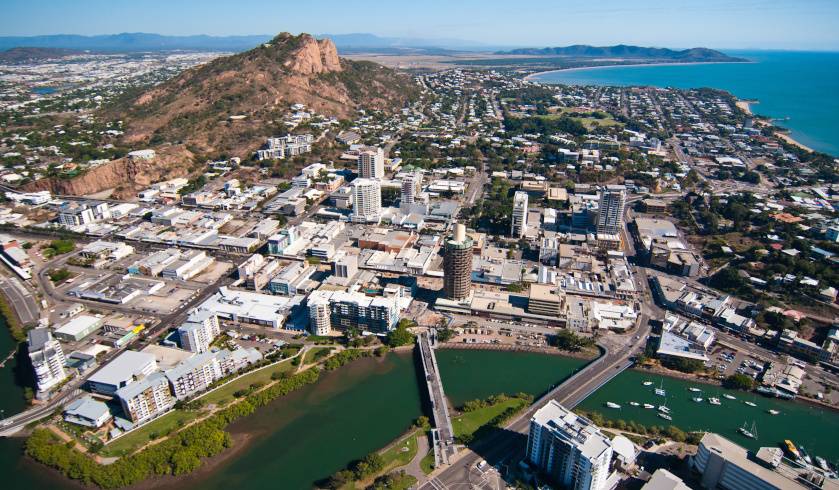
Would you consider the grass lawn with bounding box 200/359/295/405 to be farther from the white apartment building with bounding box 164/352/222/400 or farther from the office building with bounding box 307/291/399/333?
the office building with bounding box 307/291/399/333

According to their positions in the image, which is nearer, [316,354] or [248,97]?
[316,354]

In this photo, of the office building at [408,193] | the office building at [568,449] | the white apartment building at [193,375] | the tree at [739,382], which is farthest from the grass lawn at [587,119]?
the white apartment building at [193,375]

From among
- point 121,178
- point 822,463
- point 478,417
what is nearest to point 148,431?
point 478,417

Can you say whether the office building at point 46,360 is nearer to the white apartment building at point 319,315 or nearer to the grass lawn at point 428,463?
the white apartment building at point 319,315

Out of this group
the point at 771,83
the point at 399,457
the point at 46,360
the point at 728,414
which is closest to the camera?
the point at 399,457

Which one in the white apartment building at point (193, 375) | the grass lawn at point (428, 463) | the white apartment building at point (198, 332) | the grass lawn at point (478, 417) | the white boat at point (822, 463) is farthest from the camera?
the white apartment building at point (198, 332)

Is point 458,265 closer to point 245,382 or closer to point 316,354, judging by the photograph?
point 316,354
